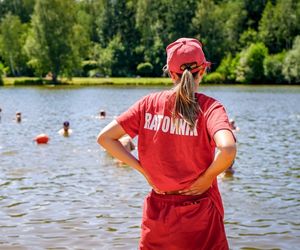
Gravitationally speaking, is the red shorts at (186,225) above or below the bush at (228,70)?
above

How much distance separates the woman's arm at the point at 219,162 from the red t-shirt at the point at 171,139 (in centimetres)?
5

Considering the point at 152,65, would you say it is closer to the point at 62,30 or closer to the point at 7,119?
the point at 62,30

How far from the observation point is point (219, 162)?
Answer: 427 centimetres

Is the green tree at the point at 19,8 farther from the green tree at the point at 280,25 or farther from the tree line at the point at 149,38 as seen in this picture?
the green tree at the point at 280,25

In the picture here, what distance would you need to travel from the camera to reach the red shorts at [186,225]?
14.7 feet

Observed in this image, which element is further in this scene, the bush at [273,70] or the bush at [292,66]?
the bush at [273,70]

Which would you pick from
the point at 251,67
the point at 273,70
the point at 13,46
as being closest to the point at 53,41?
the point at 13,46

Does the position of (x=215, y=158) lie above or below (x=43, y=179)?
above

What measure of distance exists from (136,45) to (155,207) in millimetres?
124351

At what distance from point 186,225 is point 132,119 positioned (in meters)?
0.91

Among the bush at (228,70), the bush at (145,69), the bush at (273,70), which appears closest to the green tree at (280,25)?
the bush at (228,70)

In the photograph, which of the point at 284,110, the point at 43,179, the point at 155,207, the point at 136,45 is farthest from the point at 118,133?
the point at 136,45

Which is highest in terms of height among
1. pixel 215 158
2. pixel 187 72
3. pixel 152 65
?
pixel 187 72

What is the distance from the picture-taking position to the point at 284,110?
44.1 m
